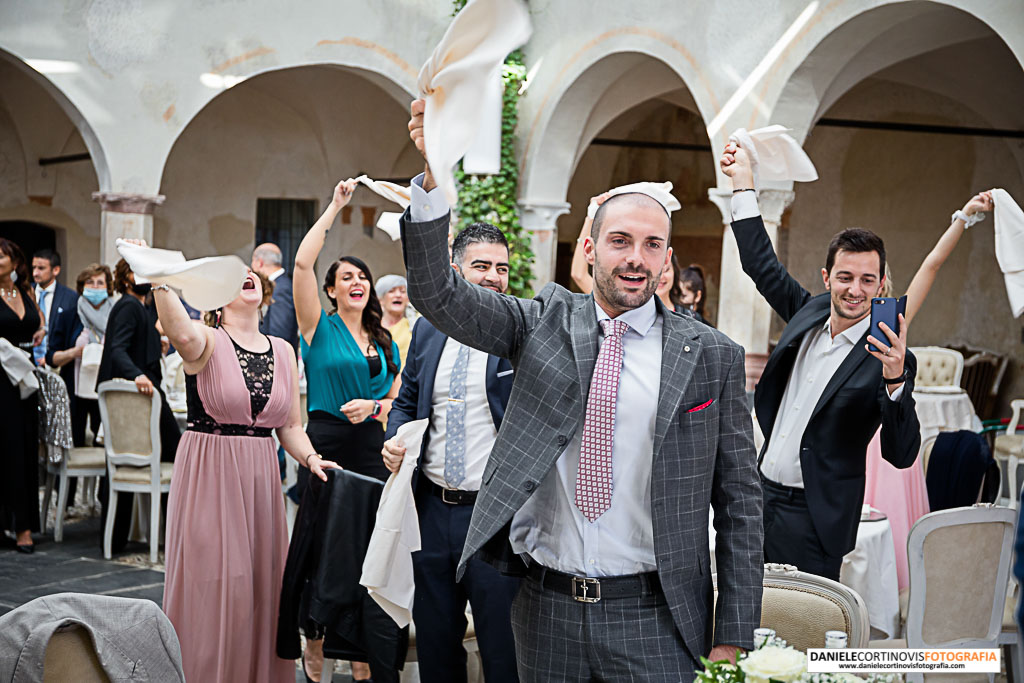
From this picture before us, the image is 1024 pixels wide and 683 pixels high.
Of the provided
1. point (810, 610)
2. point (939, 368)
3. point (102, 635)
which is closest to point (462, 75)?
point (102, 635)

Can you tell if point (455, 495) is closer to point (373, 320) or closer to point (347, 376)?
point (347, 376)

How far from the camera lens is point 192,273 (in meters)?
3.31

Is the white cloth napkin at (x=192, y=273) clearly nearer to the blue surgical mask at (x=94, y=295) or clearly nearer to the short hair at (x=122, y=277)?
the short hair at (x=122, y=277)

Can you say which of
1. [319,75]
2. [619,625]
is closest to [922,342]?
[319,75]

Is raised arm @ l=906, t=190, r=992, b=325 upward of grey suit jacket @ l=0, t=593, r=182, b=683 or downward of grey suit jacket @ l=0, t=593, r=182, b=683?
upward

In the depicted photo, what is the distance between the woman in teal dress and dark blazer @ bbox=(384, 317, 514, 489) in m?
0.96

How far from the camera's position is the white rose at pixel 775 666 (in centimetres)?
158

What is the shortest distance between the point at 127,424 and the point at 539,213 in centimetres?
622

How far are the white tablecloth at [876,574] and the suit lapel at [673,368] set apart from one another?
2.30 metres

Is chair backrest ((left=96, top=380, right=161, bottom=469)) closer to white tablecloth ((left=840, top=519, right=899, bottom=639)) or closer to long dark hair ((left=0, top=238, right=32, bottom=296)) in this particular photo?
long dark hair ((left=0, top=238, right=32, bottom=296))

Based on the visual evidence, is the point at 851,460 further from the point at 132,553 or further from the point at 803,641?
the point at 132,553

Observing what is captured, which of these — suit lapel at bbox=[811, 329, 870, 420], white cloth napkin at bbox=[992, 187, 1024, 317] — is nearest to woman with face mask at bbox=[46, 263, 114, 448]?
suit lapel at bbox=[811, 329, 870, 420]

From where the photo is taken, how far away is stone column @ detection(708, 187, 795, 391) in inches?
361

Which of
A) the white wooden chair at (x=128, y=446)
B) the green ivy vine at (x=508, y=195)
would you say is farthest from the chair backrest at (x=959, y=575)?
the green ivy vine at (x=508, y=195)
